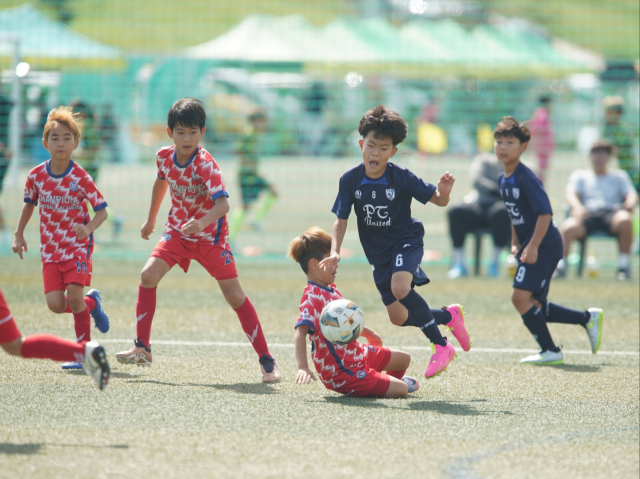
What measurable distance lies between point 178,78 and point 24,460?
21412mm

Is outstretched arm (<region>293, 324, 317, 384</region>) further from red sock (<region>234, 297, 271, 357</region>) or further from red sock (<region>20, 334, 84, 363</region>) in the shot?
red sock (<region>20, 334, 84, 363</region>)

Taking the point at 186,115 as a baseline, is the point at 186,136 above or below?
below

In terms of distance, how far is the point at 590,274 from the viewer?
32.7 ft

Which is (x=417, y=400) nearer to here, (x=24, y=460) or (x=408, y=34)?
(x=24, y=460)

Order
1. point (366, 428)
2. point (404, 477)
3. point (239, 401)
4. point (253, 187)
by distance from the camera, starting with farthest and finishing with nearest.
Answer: point (253, 187) < point (239, 401) < point (366, 428) < point (404, 477)

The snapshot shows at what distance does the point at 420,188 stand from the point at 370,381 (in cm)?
122

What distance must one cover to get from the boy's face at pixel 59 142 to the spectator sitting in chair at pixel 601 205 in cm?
644

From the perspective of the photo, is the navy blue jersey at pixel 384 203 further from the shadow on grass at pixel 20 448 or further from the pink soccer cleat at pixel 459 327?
the shadow on grass at pixel 20 448

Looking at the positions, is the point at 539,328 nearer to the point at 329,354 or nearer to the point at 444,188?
the point at 444,188

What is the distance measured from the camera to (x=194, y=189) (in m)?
4.94

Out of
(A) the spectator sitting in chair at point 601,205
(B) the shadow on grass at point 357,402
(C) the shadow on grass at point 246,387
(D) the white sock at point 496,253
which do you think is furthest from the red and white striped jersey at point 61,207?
(A) the spectator sitting in chair at point 601,205

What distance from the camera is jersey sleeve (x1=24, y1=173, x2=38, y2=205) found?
514cm

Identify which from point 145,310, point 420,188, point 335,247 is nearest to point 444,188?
point 420,188

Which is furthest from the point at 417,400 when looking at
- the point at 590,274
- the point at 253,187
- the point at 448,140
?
the point at 448,140
